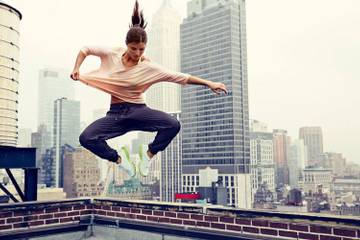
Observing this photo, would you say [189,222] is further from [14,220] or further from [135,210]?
[14,220]

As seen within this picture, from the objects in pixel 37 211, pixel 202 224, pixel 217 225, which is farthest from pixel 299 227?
pixel 37 211

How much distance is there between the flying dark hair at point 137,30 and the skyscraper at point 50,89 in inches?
2010

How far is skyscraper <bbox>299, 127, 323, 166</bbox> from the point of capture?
113 meters

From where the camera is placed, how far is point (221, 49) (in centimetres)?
8625

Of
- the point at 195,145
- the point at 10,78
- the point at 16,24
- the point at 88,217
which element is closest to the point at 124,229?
the point at 88,217

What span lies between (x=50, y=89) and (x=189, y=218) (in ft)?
288

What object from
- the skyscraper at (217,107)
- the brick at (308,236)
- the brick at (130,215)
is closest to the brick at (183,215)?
the brick at (130,215)

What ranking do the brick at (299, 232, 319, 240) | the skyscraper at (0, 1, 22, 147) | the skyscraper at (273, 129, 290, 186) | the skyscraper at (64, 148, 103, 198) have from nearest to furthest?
the brick at (299, 232, 319, 240), the skyscraper at (0, 1, 22, 147), the skyscraper at (64, 148, 103, 198), the skyscraper at (273, 129, 290, 186)

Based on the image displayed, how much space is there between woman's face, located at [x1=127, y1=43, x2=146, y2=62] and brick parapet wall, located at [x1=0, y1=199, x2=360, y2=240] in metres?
2.60

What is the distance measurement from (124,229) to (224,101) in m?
87.9

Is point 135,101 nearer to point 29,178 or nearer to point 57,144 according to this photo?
point 29,178

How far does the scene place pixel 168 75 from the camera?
17.6ft

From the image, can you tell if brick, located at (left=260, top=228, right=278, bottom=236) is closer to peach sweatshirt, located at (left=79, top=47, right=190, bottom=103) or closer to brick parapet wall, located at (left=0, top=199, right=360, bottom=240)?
brick parapet wall, located at (left=0, top=199, right=360, bottom=240)

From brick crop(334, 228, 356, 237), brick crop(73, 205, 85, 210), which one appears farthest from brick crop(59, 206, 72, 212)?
brick crop(334, 228, 356, 237)
